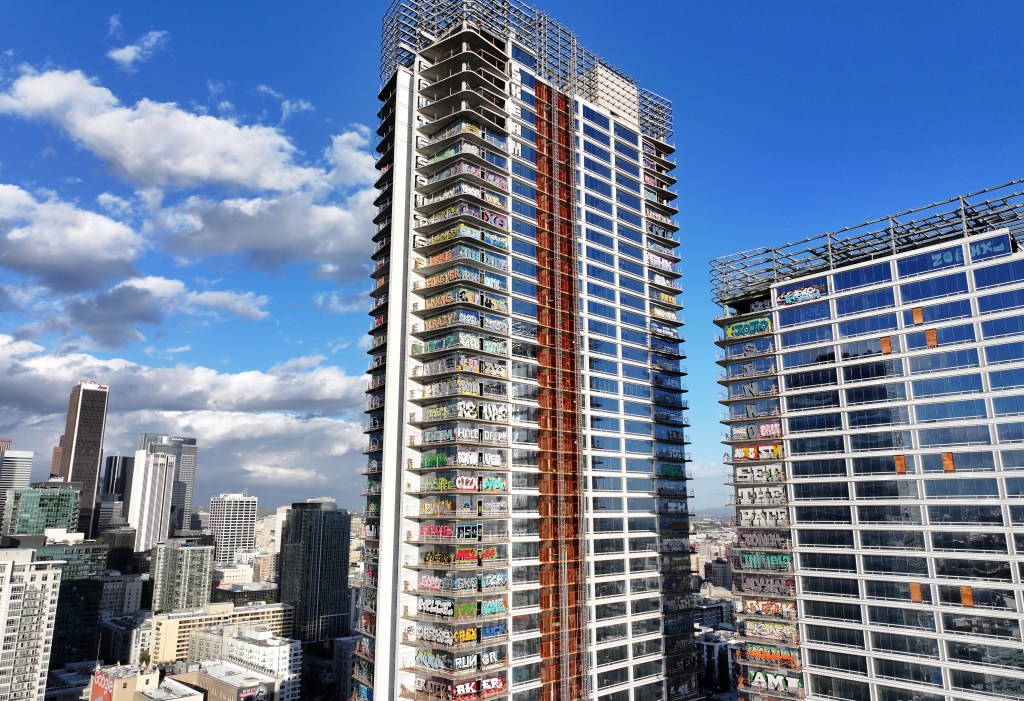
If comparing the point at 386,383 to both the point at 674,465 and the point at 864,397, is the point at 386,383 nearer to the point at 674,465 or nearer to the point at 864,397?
the point at 674,465

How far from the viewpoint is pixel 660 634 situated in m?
104

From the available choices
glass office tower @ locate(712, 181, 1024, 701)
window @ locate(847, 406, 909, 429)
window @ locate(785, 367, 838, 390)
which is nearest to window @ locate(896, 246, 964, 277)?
glass office tower @ locate(712, 181, 1024, 701)

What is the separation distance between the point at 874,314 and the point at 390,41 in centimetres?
8356

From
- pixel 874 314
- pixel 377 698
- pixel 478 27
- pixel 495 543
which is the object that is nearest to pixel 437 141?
pixel 478 27

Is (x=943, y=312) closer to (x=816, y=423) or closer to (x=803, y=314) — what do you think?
(x=803, y=314)

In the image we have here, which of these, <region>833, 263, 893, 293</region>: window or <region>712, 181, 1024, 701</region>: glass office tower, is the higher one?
<region>833, 263, 893, 293</region>: window

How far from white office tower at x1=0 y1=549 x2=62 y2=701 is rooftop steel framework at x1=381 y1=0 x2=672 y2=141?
140 meters

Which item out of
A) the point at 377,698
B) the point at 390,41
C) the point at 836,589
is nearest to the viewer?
the point at 377,698

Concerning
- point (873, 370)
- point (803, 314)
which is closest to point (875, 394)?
point (873, 370)

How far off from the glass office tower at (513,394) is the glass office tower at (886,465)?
17.4m

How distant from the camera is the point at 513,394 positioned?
3642 inches

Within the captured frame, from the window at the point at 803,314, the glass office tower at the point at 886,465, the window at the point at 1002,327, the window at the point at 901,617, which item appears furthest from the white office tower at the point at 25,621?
the window at the point at 1002,327

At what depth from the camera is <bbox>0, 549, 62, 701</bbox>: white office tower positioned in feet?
478

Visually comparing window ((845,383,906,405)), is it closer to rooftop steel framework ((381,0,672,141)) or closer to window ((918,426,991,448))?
window ((918,426,991,448))
